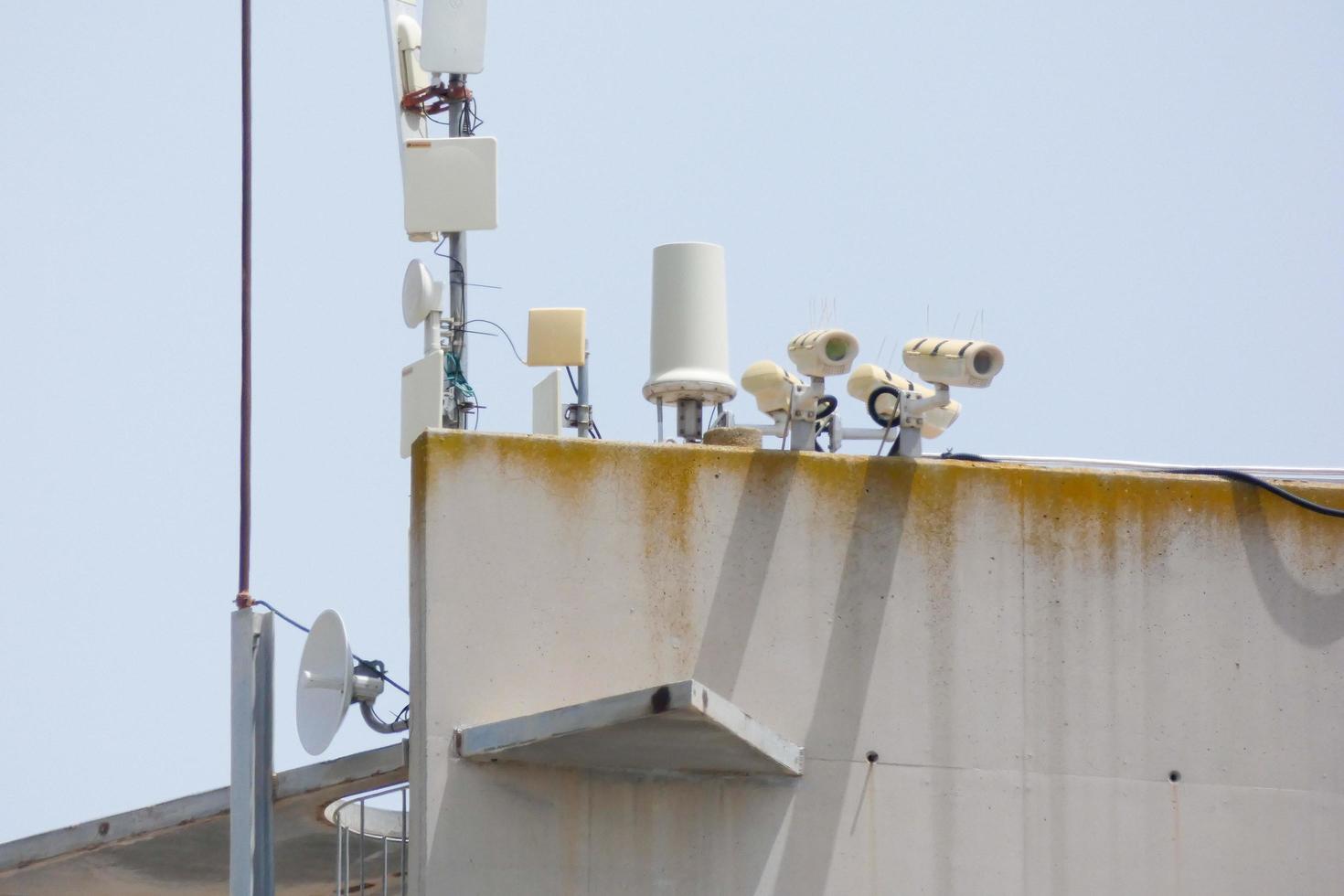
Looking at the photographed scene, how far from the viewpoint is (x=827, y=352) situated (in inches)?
388

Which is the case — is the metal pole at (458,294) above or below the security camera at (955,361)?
above

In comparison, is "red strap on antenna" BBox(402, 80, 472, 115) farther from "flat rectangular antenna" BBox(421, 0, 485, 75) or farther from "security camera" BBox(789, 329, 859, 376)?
"security camera" BBox(789, 329, 859, 376)

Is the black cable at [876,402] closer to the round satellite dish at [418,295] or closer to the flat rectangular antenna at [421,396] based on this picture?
the flat rectangular antenna at [421,396]

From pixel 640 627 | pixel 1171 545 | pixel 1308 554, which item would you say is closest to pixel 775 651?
pixel 640 627

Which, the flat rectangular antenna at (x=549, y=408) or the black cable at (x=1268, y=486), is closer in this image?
the black cable at (x=1268, y=486)

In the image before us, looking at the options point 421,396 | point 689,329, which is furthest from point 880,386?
point 421,396

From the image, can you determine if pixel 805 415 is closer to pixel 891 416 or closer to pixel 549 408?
pixel 891 416

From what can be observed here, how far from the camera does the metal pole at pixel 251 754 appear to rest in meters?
10.3

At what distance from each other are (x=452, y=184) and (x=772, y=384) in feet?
9.38

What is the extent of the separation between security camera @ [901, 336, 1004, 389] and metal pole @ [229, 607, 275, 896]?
3.66 metres

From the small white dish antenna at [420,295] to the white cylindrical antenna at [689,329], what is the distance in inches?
69.6

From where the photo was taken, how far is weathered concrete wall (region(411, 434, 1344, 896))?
948 centimetres

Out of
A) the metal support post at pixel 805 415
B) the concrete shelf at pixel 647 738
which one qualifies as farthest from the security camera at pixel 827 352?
the concrete shelf at pixel 647 738

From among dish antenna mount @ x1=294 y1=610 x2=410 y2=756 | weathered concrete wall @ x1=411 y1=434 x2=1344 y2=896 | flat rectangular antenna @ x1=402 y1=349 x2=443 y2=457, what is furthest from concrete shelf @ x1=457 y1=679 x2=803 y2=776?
flat rectangular antenna @ x1=402 y1=349 x2=443 y2=457
